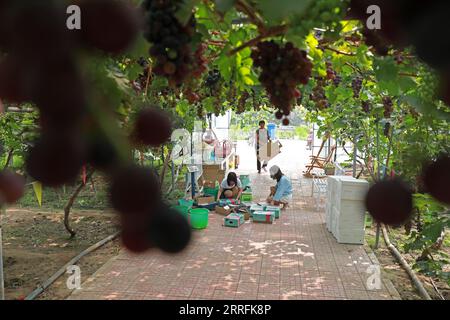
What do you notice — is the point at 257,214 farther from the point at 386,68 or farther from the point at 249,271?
the point at 386,68

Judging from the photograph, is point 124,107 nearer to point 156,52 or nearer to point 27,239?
point 156,52

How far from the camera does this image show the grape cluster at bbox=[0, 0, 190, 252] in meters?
0.29

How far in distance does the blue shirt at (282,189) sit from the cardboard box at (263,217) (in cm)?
107

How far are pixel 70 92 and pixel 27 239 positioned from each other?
7264mm

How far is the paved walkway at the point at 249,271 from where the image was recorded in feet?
14.8

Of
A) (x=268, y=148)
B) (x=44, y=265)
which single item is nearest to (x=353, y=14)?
(x=44, y=265)

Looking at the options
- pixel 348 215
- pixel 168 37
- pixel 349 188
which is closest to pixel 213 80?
pixel 168 37

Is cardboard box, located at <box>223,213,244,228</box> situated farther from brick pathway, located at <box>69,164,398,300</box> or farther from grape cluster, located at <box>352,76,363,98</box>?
grape cluster, located at <box>352,76,363,98</box>

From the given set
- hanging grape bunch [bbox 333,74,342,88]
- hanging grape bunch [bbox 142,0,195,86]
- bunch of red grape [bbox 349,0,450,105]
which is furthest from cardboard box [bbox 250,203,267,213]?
bunch of red grape [bbox 349,0,450,105]

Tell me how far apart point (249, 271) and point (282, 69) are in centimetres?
431

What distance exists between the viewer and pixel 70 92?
0.30 meters

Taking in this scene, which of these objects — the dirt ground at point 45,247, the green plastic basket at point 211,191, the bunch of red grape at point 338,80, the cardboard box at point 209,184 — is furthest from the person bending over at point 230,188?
the bunch of red grape at point 338,80

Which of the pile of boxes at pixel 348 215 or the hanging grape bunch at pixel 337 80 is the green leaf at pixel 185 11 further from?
the pile of boxes at pixel 348 215
